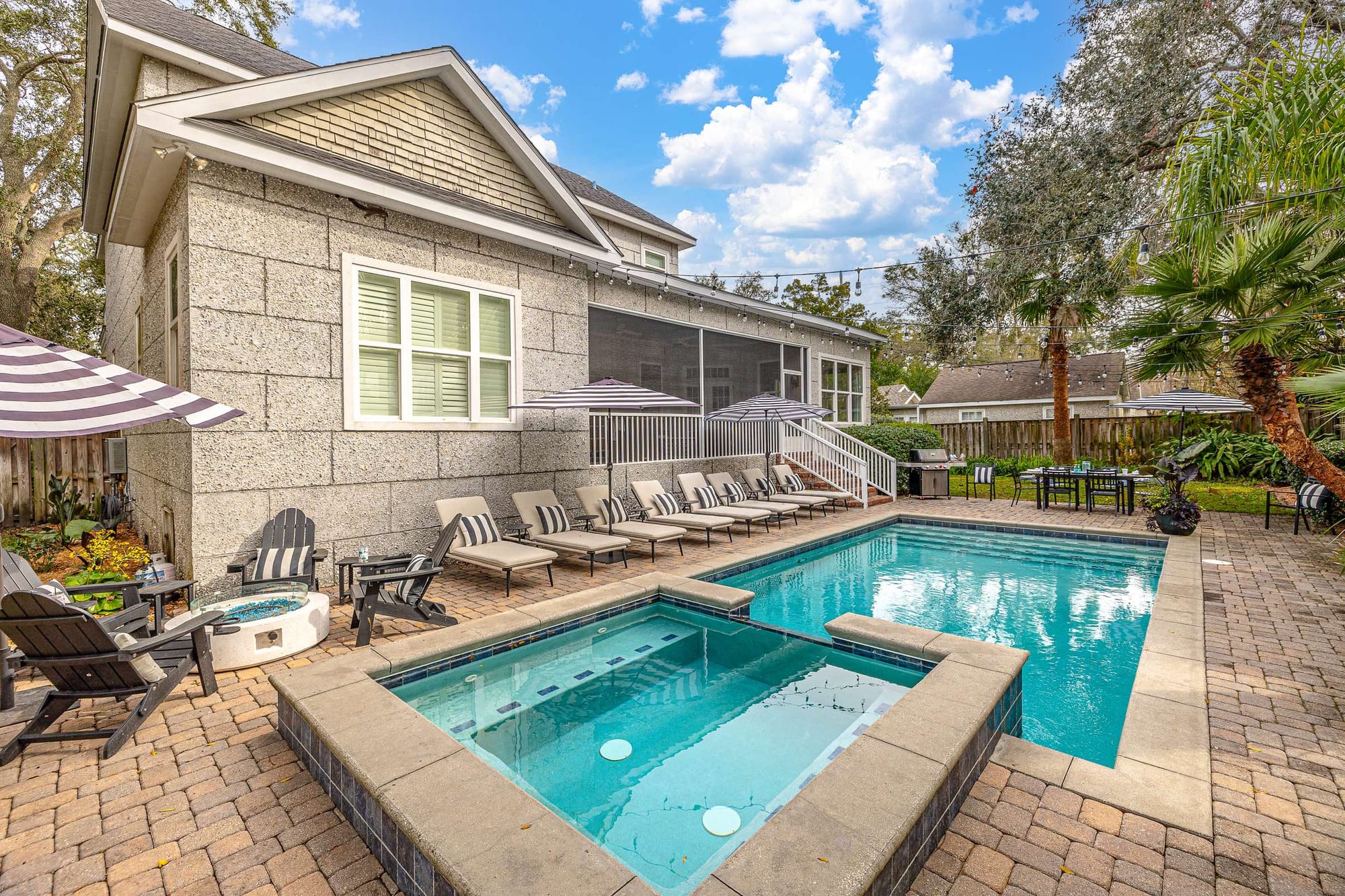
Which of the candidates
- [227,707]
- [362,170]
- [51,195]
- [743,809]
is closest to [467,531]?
[227,707]

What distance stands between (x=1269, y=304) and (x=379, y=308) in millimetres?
9322

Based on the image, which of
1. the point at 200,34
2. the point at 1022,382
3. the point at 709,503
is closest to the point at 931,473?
the point at 709,503

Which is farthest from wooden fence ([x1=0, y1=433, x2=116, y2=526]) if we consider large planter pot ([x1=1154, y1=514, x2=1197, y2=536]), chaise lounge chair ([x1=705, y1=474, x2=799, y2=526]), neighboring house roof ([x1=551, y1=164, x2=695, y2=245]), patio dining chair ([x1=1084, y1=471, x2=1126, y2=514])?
patio dining chair ([x1=1084, y1=471, x2=1126, y2=514])

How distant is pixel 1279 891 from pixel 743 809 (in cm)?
212

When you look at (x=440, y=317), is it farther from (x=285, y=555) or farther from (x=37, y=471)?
(x=37, y=471)

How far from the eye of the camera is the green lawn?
38.0ft

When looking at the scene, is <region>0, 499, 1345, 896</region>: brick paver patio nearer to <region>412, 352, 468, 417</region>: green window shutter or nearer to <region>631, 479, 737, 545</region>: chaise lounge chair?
<region>412, 352, 468, 417</region>: green window shutter

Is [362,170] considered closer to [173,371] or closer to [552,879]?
[173,371]

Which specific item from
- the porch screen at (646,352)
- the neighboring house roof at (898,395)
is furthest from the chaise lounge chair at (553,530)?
the neighboring house roof at (898,395)

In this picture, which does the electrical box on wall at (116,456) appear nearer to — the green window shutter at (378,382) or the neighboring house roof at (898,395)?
the green window shutter at (378,382)

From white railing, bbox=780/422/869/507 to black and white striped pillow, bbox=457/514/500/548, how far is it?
8392mm

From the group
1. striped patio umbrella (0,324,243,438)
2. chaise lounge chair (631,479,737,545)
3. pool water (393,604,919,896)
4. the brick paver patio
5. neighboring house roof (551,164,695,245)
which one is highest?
neighboring house roof (551,164,695,245)

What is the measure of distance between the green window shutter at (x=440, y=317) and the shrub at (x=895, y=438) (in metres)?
11.0

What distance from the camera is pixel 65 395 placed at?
Answer: 3227 millimetres
